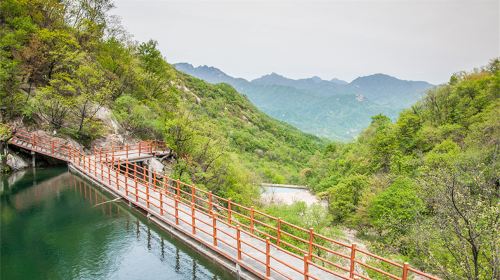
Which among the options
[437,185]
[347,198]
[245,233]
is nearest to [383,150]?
[347,198]

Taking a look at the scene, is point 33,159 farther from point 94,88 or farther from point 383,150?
point 383,150

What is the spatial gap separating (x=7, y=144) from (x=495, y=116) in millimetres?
40918

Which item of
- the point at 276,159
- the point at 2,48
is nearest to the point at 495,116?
the point at 2,48

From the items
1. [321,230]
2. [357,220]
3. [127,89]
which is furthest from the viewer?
[127,89]

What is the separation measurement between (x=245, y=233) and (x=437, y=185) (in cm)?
790

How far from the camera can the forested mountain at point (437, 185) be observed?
10867mm

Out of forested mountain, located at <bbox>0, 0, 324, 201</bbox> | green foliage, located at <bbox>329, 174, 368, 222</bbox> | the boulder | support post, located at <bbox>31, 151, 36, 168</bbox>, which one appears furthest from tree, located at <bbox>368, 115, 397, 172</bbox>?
the boulder

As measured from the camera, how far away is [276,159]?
3022 inches

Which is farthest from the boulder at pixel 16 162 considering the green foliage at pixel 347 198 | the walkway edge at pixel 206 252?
the green foliage at pixel 347 198

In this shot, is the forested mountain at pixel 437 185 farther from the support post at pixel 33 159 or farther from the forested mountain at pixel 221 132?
the support post at pixel 33 159

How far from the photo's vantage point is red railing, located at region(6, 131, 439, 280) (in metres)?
9.47

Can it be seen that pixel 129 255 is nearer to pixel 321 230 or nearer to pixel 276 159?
pixel 321 230

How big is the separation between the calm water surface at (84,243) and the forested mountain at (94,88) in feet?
24.1

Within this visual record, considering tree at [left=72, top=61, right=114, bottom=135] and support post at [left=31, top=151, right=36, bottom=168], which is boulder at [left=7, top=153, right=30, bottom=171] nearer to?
support post at [left=31, top=151, right=36, bottom=168]
